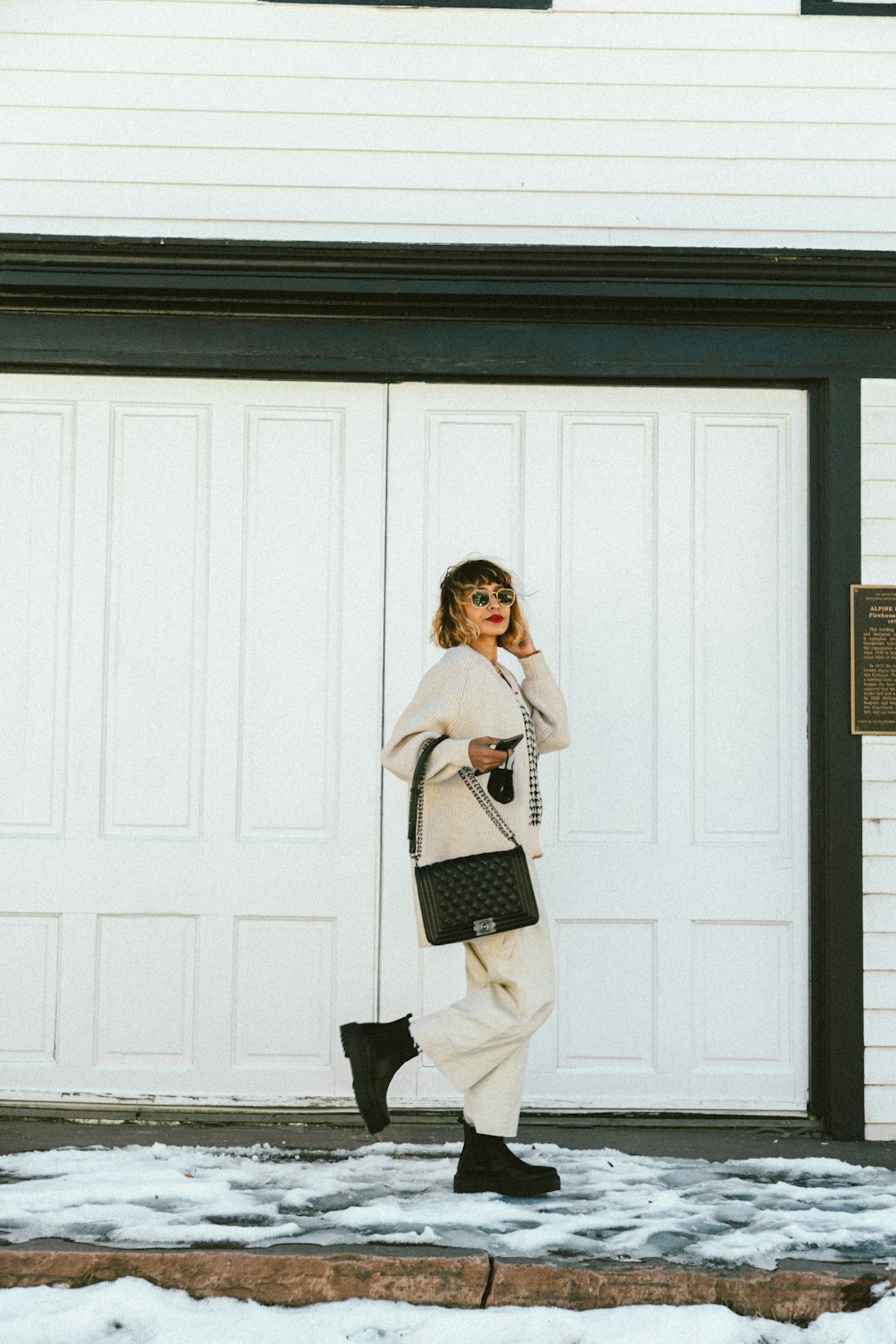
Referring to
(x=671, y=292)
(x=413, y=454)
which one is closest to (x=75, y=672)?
(x=413, y=454)

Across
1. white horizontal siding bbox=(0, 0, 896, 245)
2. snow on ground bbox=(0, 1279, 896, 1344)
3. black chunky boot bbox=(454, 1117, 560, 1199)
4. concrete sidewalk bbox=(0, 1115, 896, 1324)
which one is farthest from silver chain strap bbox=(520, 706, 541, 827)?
white horizontal siding bbox=(0, 0, 896, 245)

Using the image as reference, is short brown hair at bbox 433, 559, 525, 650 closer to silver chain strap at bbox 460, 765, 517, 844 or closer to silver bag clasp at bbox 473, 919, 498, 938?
silver chain strap at bbox 460, 765, 517, 844

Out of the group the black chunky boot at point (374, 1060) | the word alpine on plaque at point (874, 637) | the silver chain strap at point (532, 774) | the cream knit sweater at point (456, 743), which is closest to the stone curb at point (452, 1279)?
the black chunky boot at point (374, 1060)

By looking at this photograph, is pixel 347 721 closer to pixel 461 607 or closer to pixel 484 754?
pixel 461 607

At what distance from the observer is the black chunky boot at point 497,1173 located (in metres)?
3.93

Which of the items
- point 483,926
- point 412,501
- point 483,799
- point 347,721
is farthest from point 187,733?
point 483,926

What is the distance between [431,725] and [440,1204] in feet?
4.65

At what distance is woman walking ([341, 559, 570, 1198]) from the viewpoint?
383 centimetres

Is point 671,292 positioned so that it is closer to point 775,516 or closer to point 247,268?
point 775,516

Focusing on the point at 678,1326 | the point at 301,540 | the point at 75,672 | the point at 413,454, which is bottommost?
the point at 678,1326

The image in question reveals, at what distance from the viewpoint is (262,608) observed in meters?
5.09

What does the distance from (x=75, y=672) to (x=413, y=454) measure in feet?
5.14

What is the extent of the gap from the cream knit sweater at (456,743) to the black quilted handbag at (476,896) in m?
0.07

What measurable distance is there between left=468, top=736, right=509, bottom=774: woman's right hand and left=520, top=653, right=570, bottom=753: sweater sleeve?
1.58 feet
